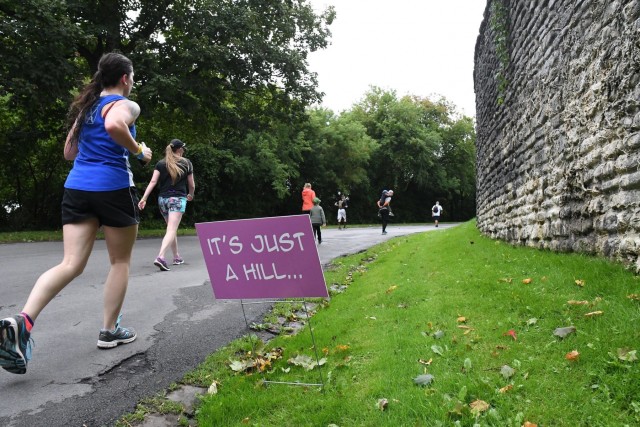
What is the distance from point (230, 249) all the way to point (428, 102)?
46.1 metres

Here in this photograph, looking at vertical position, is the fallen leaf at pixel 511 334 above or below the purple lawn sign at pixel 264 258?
below

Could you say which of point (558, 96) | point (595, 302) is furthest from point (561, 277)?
point (558, 96)

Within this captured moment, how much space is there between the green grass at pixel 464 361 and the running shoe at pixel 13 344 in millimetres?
1044

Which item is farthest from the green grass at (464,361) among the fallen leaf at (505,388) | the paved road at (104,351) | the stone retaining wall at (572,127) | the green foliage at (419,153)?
the green foliage at (419,153)

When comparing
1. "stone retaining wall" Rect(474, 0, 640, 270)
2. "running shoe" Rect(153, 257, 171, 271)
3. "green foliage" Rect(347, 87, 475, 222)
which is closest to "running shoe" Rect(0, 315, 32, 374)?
"running shoe" Rect(153, 257, 171, 271)

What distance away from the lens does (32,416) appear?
245cm

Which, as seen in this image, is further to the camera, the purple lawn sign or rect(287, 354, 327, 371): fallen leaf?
rect(287, 354, 327, 371): fallen leaf

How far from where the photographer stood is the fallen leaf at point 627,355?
7.38 feet

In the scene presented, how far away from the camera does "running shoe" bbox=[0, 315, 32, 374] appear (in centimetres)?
265

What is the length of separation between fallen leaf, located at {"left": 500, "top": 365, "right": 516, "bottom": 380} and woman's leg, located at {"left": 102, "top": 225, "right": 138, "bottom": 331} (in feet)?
8.63

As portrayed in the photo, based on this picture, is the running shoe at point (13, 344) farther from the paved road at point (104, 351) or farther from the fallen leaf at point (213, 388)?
the fallen leaf at point (213, 388)

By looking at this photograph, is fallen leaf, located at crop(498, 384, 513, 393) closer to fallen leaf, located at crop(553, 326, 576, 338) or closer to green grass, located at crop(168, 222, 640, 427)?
green grass, located at crop(168, 222, 640, 427)

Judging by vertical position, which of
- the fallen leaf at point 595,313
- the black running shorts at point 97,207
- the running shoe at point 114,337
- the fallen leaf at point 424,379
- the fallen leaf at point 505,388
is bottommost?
the fallen leaf at point 424,379

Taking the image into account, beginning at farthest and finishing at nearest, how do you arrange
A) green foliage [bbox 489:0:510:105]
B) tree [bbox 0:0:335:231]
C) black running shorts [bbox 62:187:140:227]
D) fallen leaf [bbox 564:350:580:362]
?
1. tree [bbox 0:0:335:231]
2. green foliage [bbox 489:0:510:105]
3. black running shorts [bbox 62:187:140:227]
4. fallen leaf [bbox 564:350:580:362]
